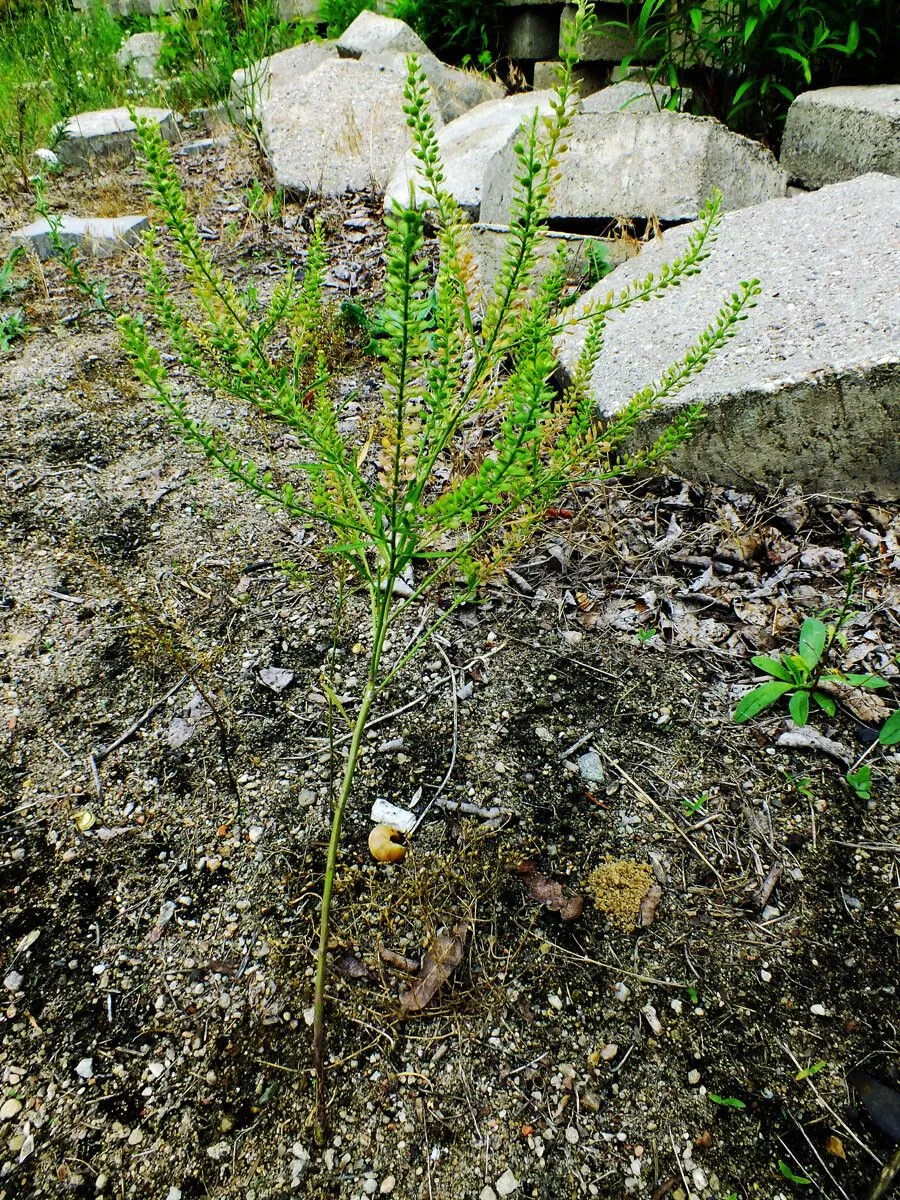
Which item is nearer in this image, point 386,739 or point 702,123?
point 386,739

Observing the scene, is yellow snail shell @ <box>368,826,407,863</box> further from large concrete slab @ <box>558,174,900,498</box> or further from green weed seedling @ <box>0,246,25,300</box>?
green weed seedling @ <box>0,246,25,300</box>

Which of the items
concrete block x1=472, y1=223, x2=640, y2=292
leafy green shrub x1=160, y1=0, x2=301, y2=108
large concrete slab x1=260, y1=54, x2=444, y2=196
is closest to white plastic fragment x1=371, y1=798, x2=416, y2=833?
concrete block x1=472, y1=223, x2=640, y2=292

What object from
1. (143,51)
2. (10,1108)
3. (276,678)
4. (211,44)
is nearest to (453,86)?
(211,44)

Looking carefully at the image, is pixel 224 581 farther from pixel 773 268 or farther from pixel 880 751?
pixel 773 268

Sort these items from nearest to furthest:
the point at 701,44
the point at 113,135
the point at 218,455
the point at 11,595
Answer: the point at 218,455, the point at 11,595, the point at 701,44, the point at 113,135

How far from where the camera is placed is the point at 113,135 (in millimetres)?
6160

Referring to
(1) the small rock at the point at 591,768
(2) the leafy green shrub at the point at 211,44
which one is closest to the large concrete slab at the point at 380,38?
(2) the leafy green shrub at the point at 211,44

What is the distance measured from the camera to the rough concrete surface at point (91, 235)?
179 inches

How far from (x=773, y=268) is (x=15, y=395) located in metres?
3.55

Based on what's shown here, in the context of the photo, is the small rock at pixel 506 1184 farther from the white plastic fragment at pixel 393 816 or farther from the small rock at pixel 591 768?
the small rock at pixel 591 768

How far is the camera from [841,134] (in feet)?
12.2

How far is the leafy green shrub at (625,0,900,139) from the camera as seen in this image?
3707 mm

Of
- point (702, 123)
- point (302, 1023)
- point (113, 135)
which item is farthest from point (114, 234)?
point (302, 1023)

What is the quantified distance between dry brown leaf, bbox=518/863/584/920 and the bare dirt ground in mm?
13
